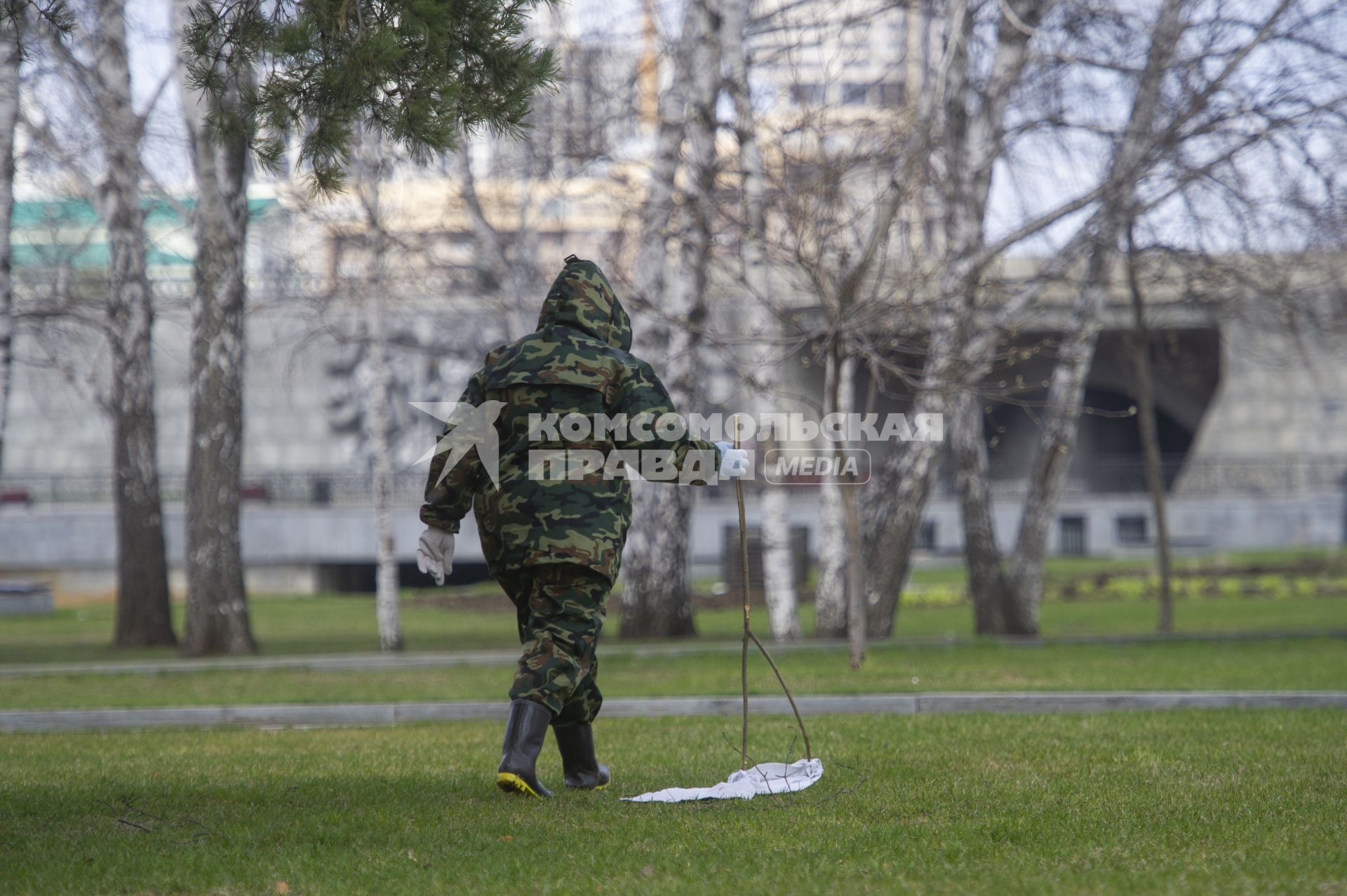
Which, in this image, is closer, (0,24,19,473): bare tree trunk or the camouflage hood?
the camouflage hood

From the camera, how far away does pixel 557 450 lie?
5.49 m

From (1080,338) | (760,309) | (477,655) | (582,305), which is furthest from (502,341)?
(582,305)

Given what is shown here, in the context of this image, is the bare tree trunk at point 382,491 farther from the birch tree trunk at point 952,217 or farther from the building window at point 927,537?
the building window at point 927,537

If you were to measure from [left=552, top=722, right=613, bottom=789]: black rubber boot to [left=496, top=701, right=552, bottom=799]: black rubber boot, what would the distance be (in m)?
0.43

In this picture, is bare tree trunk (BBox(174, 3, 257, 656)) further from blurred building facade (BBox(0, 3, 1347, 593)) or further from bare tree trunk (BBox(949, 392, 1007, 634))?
bare tree trunk (BBox(949, 392, 1007, 634))

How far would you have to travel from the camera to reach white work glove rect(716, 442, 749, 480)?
5.54 meters

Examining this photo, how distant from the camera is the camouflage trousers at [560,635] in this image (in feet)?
17.1

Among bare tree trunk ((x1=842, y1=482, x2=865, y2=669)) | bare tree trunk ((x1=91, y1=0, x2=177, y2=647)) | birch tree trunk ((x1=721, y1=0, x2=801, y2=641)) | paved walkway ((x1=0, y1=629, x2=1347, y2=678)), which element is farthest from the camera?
bare tree trunk ((x1=91, y1=0, x2=177, y2=647))

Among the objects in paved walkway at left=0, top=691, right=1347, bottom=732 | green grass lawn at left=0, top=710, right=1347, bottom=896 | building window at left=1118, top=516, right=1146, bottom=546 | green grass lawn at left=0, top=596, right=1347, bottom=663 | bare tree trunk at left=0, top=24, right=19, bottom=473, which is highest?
bare tree trunk at left=0, top=24, right=19, bottom=473

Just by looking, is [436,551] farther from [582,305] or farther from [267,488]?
[267,488]

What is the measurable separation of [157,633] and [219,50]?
38.9ft

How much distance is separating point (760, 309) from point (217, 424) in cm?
568

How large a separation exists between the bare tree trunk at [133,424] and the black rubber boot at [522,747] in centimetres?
1165

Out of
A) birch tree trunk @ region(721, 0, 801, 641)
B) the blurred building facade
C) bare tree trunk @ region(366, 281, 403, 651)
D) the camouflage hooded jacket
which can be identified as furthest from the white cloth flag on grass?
bare tree trunk @ region(366, 281, 403, 651)
